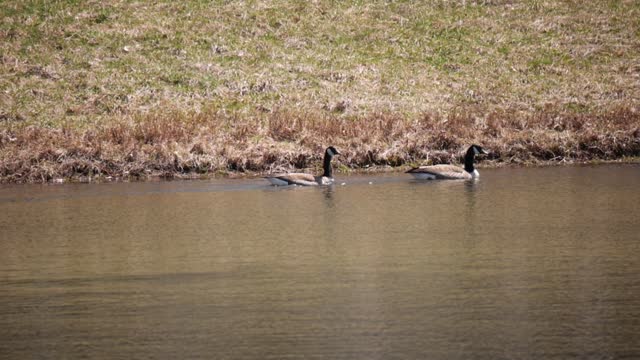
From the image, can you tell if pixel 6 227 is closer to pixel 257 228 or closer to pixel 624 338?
pixel 257 228

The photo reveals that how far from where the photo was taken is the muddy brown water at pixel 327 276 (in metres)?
10.9

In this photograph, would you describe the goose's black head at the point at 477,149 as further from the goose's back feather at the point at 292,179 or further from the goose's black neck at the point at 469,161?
the goose's back feather at the point at 292,179

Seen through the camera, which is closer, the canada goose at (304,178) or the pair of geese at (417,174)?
the canada goose at (304,178)

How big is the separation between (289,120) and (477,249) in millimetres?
18627

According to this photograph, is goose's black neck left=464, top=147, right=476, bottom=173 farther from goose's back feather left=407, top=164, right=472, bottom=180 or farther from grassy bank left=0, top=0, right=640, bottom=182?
grassy bank left=0, top=0, right=640, bottom=182

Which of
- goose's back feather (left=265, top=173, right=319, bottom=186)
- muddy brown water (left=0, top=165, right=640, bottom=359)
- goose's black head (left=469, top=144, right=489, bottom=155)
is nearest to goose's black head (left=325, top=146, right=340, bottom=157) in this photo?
goose's back feather (left=265, top=173, right=319, bottom=186)

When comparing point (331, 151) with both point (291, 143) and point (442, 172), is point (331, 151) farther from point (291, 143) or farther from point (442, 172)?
point (291, 143)

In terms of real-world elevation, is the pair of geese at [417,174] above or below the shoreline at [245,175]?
above

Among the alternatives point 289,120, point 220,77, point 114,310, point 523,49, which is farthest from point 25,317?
point 523,49

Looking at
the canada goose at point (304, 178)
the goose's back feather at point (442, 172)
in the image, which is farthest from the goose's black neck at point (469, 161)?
the canada goose at point (304, 178)

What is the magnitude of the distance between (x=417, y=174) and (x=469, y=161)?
1848mm

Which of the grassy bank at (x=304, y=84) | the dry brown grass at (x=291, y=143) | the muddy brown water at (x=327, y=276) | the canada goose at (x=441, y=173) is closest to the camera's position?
the muddy brown water at (x=327, y=276)

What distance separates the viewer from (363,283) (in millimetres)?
13812

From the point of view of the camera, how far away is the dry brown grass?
30531 mm
